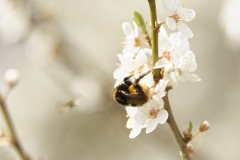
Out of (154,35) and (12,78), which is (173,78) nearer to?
(154,35)

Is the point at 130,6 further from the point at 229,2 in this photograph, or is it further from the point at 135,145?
the point at 135,145

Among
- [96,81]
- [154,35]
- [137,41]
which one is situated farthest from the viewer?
[96,81]

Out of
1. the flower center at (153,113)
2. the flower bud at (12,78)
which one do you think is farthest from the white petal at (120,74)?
the flower bud at (12,78)

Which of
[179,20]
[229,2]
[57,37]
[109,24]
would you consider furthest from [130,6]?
[179,20]

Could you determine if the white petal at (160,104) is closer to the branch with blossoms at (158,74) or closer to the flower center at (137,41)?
the branch with blossoms at (158,74)

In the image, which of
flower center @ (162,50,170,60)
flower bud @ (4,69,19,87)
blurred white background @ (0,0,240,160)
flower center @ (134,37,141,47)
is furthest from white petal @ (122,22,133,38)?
blurred white background @ (0,0,240,160)

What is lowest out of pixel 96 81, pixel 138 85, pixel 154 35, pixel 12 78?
pixel 96 81

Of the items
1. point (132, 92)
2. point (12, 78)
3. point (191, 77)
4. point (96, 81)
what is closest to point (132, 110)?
point (132, 92)

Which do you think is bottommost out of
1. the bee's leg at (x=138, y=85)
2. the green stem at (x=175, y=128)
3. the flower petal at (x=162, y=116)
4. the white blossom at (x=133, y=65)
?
the green stem at (x=175, y=128)
